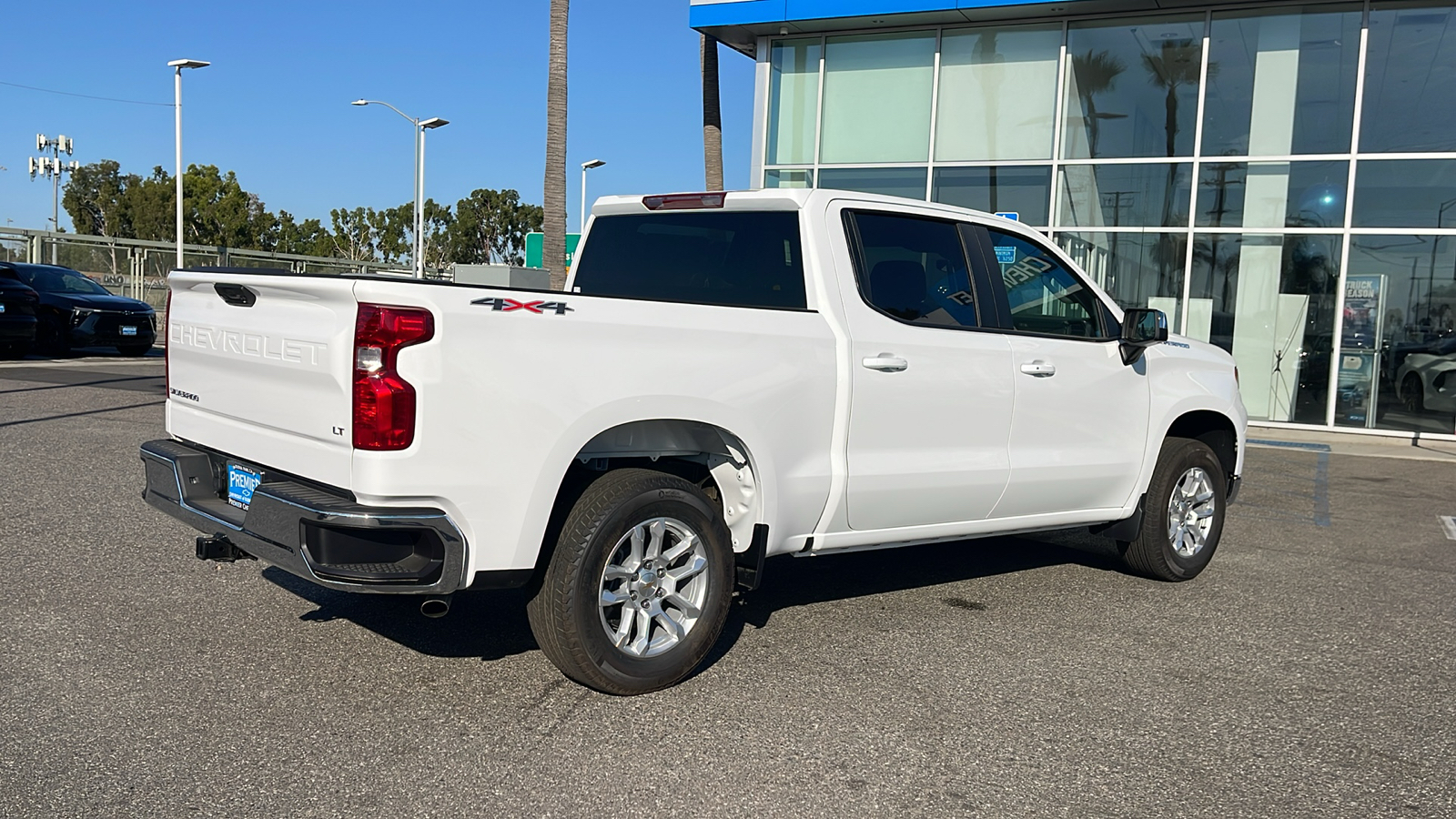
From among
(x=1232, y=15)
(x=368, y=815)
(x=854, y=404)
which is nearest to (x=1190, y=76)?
(x=1232, y=15)

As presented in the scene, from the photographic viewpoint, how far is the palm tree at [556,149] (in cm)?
1902

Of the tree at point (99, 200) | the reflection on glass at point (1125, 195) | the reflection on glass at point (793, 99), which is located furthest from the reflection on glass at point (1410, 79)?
the tree at point (99, 200)

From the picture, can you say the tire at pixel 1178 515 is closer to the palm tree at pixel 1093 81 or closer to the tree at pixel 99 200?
the palm tree at pixel 1093 81

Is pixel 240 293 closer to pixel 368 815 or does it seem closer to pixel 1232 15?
pixel 368 815

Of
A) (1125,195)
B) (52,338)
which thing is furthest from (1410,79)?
(52,338)

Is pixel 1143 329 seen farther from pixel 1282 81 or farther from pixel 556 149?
pixel 556 149

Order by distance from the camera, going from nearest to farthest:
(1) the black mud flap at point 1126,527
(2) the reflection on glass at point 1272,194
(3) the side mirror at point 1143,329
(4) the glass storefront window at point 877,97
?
(3) the side mirror at point 1143,329 < (1) the black mud flap at point 1126,527 < (2) the reflection on glass at point 1272,194 < (4) the glass storefront window at point 877,97

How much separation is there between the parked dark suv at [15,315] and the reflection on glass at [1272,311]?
17641 mm

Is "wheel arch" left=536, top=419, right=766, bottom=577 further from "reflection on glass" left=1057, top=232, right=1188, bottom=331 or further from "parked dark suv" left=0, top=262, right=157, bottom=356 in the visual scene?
"parked dark suv" left=0, top=262, right=157, bottom=356

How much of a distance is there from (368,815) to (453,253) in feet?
257

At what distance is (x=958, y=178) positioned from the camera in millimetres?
17766

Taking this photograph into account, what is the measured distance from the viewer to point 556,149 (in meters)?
19.2

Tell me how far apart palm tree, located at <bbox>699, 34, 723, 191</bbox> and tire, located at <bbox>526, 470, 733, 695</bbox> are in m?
16.4

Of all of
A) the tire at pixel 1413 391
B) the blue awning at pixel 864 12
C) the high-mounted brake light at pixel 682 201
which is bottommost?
the tire at pixel 1413 391
